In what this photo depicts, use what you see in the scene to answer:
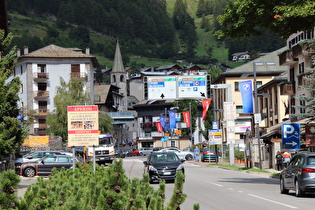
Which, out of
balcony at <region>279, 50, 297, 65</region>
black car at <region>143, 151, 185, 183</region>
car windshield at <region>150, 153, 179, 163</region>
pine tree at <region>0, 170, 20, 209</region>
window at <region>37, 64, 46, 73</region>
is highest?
window at <region>37, 64, 46, 73</region>

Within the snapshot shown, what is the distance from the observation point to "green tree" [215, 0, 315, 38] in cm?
2675

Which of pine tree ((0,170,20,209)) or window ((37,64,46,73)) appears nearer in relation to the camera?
pine tree ((0,170,20,209))

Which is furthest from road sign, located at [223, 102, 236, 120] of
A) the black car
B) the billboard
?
the black car

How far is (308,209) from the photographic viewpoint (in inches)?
719

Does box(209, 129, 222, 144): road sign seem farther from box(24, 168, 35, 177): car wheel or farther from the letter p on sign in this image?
the letter p on sign

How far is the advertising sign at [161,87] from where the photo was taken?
55812 mm

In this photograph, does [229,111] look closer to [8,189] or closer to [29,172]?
[29,172]

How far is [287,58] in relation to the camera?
5956cm

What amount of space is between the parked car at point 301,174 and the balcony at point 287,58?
34469 mm

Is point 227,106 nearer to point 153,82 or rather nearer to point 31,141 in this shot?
point 153,82

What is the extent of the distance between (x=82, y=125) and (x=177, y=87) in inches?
1246

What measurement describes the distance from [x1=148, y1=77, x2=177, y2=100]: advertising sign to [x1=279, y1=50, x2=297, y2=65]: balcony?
10.1 metres

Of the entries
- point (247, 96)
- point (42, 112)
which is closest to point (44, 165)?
point (247, 96)

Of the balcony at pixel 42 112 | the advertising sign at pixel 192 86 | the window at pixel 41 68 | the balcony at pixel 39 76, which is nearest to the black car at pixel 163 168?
the advertising sign at pixel 192 86
